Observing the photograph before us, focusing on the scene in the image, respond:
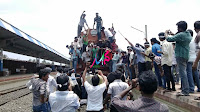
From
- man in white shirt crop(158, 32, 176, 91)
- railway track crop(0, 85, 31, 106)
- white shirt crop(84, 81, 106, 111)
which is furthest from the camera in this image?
railway track crop(0, 85, 31, 106)

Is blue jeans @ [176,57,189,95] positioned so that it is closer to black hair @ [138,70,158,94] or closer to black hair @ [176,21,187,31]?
black hair @ [176,21,187,31]

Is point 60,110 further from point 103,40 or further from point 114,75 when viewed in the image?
point 103,40

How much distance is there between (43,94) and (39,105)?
0.36 meters

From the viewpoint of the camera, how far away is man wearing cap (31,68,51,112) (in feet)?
11.2

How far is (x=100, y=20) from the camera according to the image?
1006 cm

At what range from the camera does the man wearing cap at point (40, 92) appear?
340 cm

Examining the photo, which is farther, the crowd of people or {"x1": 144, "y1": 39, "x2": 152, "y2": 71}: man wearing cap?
{"x1": 144, "y1": 39, "x2": 152, "y2": 71}: man wearing cap

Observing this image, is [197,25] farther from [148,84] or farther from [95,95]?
[148,84]

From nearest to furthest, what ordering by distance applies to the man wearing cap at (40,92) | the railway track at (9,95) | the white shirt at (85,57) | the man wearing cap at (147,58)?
1. the man wearing cap at (40,92)
2. the man wearing cap at (147,58)
3. the railway track at (9,95)
4. the white shirt at (85,57)

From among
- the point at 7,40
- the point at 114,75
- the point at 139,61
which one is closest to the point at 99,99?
the point at 114,75

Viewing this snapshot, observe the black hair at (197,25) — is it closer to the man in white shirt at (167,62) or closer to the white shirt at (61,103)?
→ the man in white shirt at (167,62)

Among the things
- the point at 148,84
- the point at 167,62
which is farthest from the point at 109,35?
the point at 148,84

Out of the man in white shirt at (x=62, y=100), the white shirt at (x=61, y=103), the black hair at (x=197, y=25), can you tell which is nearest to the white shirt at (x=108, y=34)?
the black hair at (x=197, y=25)

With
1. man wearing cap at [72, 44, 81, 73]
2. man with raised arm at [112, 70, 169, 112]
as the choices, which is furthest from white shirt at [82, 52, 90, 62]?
man with raised arm at [112, 70, 169, 112]
